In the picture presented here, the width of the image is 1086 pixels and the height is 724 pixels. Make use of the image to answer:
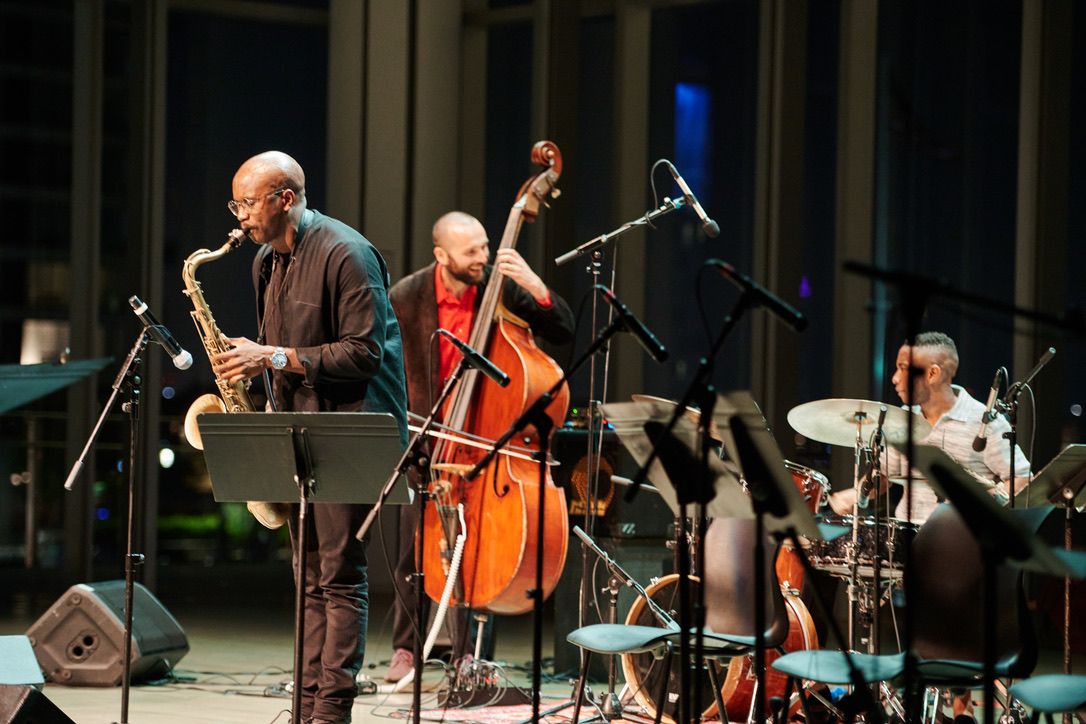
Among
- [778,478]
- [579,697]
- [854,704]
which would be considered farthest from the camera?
[579,697]

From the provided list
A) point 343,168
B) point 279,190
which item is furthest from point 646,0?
point 279,190

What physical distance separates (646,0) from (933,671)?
499 centimetres

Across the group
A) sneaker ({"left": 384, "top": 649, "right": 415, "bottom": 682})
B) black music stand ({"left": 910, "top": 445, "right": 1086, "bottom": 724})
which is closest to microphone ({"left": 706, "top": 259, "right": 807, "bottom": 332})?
black music stand ({"left": 910, "top": 445, "right": 1086, "bottom": 724})

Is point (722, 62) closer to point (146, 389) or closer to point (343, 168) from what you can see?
point (343, 168)

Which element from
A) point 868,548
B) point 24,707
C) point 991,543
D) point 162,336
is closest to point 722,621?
point 868,548

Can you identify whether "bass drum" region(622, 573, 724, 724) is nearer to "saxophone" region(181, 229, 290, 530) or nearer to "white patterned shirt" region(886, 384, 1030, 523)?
"white patterned shirt" region(886, 384, 1030, 523)

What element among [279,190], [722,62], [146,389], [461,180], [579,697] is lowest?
[579,697]

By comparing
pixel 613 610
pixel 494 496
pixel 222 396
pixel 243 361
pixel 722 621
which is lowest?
pixel 613 610

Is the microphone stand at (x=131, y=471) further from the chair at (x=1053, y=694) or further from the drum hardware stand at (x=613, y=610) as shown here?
the chair at (x=1053, y=694)

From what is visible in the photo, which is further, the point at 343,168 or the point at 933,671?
the point at 343,168

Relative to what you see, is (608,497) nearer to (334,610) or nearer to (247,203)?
(334,610)

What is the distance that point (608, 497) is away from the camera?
212 inches

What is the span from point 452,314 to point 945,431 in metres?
2.00

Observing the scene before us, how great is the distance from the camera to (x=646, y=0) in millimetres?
7258
